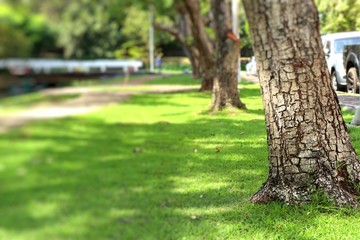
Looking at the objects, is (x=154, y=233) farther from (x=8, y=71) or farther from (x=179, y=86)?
(x=179, y=86)

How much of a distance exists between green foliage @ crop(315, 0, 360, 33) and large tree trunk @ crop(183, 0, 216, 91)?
3.62 ft

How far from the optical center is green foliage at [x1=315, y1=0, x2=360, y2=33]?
2.97m

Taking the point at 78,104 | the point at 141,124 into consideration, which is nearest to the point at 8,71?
the point at 78,104

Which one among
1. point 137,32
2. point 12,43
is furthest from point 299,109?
point 137,32

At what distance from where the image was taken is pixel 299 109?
2.52 metres

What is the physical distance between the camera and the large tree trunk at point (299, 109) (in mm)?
2441

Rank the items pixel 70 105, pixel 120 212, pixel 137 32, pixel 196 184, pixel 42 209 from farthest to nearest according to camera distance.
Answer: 1. pixel 137 32
2. pixel 196 184
3. pixel 120 212
4. pixel 70 105
5. pixel 42 209

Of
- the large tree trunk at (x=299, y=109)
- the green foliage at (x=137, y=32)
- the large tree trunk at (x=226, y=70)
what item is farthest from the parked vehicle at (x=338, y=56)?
the green foliage at (x=137, y=32)

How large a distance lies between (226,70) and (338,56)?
103 centimetres

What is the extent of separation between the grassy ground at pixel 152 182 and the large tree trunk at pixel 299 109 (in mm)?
129

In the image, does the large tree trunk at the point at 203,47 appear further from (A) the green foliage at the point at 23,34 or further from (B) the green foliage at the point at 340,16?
(A) the green foliage at the point at 23,34

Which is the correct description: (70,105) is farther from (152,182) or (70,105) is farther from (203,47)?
(203,47)

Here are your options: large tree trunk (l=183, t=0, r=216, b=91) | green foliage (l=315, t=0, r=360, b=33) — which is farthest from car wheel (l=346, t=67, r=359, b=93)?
large tree trunk (l=183, t=0, r=216, b=91)

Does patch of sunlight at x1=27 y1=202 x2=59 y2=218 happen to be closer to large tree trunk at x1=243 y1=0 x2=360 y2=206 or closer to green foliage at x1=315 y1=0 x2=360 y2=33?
large tree trunk at x1=243 y1=0 x2=360 y2=206
